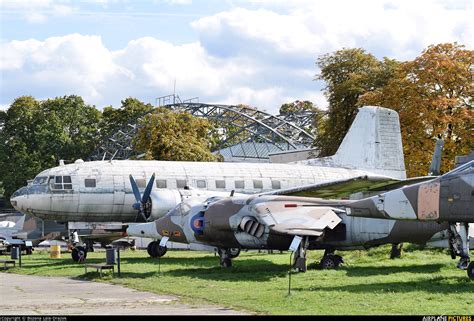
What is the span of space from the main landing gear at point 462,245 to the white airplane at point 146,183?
1059cm

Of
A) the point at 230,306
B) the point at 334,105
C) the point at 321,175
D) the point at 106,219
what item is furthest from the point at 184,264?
the point at 334,105

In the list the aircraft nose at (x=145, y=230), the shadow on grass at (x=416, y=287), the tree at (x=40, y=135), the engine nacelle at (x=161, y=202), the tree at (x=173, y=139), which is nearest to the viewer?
the shadow on grass at (x=416, y=287)

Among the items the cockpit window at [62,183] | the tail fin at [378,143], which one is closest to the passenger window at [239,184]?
the tail fin at [378,143]

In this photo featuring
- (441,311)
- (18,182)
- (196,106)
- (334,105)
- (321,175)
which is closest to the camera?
(441,311)

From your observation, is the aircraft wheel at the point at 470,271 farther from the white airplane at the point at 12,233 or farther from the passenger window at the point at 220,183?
the white airplane at the point at 12,233

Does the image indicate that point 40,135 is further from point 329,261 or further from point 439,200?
point 439,200

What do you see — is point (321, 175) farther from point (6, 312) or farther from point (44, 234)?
point (6, 312)

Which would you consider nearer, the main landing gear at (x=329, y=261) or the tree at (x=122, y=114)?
the main landing gear at (x=329, y=261)

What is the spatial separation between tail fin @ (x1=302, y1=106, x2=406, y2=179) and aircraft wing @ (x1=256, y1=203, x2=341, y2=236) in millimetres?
16875

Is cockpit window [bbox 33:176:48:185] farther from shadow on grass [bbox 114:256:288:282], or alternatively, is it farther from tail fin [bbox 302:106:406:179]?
tail fin [bbox 302:106:406:179]

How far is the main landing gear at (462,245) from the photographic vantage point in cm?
2003

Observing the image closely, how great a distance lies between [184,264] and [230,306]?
566 inches

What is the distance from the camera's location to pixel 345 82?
5722 cm

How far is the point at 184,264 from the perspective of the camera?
1212 inches
